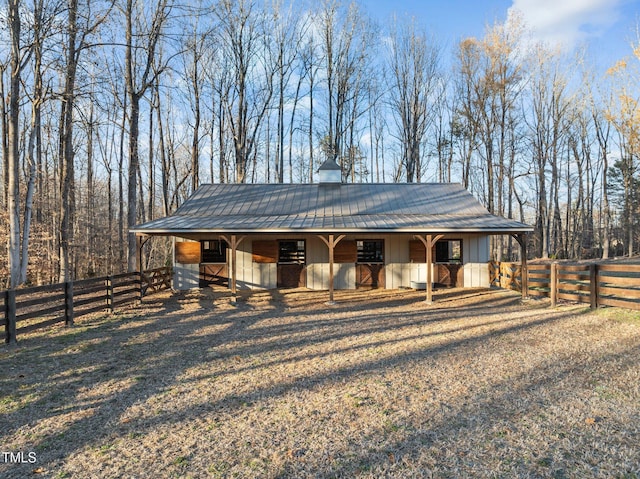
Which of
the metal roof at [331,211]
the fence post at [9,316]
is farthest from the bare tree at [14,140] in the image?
the fence post at [9,316]

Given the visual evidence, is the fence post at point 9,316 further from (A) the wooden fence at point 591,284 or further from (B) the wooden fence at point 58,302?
(A) the wooden fence at point 591,284

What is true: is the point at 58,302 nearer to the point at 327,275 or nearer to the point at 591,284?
the point at 327,275

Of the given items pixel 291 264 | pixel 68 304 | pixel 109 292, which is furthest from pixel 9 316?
pixel 291 264

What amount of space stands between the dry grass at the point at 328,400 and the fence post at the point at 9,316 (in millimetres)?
228

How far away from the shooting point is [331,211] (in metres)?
13.0

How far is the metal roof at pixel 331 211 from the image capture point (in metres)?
10.5

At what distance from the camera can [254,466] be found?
2754 mm

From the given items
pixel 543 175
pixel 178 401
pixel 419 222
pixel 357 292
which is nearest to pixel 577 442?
pixel 178 401

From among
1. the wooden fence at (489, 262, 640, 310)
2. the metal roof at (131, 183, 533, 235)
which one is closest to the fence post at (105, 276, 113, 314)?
the metal roof at (131, 183, 533, 235)

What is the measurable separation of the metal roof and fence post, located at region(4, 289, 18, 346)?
13.8 feet

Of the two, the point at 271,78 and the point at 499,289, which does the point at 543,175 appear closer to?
the point at 499,289

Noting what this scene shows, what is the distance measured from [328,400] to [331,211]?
9.43m

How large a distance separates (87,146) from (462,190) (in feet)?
69.1

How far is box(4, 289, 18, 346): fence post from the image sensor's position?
632cm
